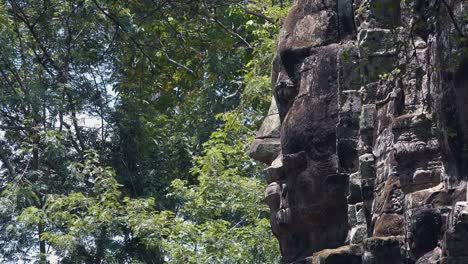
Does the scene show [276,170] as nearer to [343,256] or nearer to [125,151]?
[343,256]

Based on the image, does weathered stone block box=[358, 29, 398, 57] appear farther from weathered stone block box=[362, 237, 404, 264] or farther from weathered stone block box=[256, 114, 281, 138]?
weathered stone block box=[256, 114, 281, 138]

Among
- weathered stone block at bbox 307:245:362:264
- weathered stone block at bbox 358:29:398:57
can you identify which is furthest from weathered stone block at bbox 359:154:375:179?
weathered stone block at bbox 358:29:398:57

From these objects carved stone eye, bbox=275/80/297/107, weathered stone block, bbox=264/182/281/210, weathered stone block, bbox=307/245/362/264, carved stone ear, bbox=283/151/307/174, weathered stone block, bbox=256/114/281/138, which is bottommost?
weathered stone block, bbox=307/245/362/264

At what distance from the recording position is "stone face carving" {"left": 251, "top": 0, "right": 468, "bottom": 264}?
25.8 ft

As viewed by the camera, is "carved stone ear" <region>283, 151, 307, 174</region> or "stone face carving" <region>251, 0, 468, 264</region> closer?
"stone face carving" <region>251, 0, 468, 264</region>

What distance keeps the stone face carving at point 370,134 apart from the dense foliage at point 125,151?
492cm

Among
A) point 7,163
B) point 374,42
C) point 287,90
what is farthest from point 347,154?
point 7,163

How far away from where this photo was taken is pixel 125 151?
2134 cm

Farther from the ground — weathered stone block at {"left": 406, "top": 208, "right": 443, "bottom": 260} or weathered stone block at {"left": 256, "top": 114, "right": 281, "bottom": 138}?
weathered stone block at {"left": 256, "top": 114, "right": 281, "bottom": 138}

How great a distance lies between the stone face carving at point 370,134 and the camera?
7855mm

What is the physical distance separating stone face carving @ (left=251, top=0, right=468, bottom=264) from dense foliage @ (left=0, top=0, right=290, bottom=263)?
4915 mm

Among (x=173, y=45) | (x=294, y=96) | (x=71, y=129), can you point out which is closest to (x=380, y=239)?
(x=294, y=96)

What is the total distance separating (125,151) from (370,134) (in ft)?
38.9

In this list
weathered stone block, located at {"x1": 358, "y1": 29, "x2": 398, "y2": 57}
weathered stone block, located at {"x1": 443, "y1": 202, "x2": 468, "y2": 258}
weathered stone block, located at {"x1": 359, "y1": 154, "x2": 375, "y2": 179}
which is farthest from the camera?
weathered stone block, located at {"x1": 359, "y1": 154, "x2": 375, "y2": 179}
